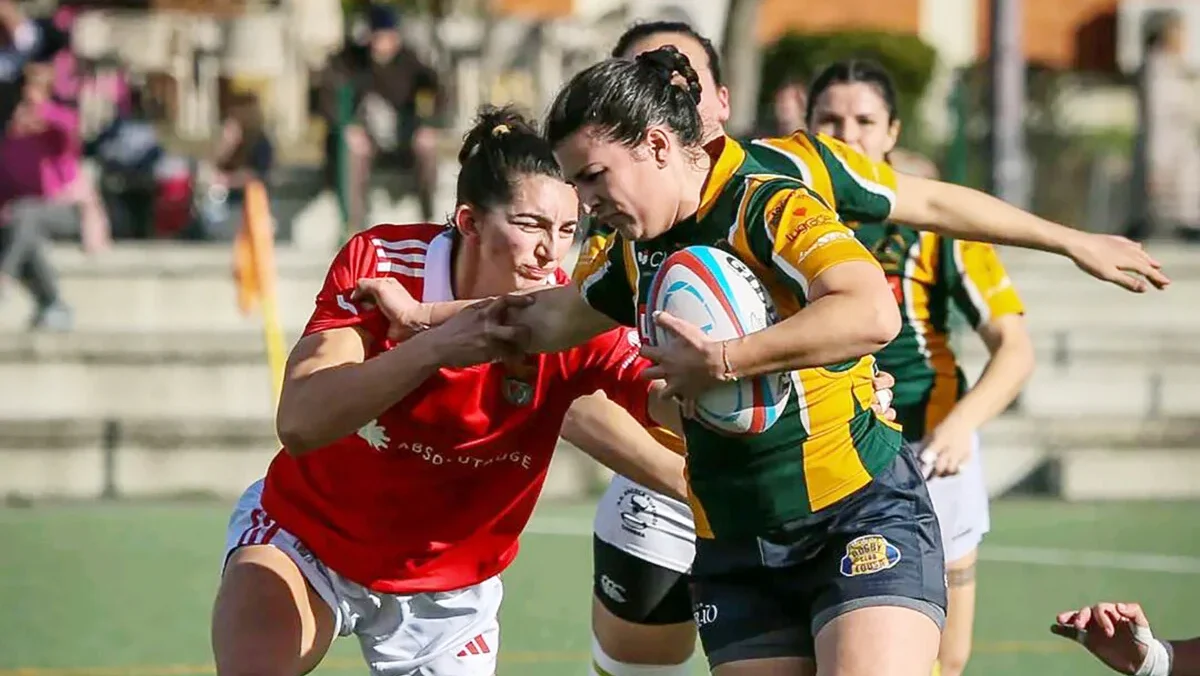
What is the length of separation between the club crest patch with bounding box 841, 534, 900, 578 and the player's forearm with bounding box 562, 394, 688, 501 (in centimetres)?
106

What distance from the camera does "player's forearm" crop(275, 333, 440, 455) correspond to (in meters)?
4.11

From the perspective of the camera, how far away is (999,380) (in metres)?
5.77

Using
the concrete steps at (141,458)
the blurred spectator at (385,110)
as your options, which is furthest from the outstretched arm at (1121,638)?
the blurred spectator at (385,110)

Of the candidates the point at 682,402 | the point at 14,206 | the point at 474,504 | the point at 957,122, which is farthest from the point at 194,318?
the point at 682,402

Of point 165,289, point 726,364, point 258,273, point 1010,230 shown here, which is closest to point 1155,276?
point 1010,230

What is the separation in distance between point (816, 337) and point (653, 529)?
1834mm

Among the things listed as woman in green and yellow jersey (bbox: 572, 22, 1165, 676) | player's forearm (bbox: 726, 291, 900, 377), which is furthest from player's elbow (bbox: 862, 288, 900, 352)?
woman in green and yellow jersey (bbox: 572, 22, 1165, 676)

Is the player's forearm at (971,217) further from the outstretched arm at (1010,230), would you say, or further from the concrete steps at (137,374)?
the concrete steps at (137,374)

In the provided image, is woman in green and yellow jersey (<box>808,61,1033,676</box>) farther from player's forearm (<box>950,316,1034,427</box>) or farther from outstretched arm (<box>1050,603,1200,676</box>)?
outstretched arm (<box>1050,603,1200,676</box>)

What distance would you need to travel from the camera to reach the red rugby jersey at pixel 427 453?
14.8 ft

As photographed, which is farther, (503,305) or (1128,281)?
(1128,281)

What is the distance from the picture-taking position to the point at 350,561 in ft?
15.1

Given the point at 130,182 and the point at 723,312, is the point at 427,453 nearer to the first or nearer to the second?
the point at 723,312

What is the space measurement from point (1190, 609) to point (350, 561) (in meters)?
4.55
